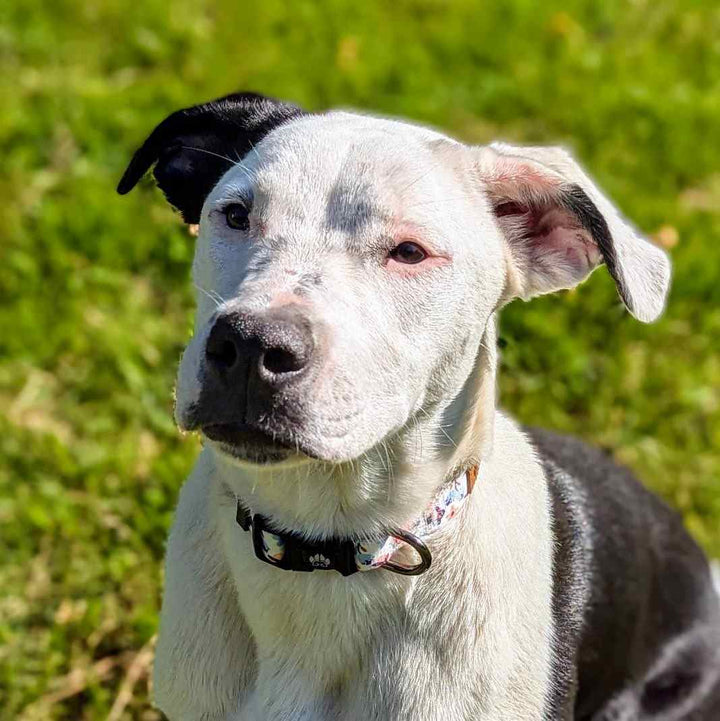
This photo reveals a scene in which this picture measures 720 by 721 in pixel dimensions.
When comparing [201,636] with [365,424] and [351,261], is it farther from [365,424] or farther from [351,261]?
[351,261]

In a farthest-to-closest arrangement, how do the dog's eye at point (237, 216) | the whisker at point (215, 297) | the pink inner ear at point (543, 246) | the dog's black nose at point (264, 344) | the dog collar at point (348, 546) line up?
the pink inner ear at point (543, 246), the dog collar at point (348, 546), the dog's eye at point (237, 216), the whisker at point (215, 297), the dog's black nose at point (264, 344)

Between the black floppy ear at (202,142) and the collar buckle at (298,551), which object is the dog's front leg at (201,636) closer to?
the collar buckle at (298,551)

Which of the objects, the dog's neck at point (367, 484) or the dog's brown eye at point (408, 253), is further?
the dog's neck at point (367, 484)

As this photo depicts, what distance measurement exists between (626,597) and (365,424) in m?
1.36

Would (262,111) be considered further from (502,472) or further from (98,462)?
(98,462)

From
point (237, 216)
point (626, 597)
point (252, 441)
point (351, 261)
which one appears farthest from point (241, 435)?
point (626, 597)

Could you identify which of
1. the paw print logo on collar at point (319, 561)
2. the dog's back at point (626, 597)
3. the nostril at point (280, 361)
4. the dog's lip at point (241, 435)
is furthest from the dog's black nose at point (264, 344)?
the dog's back at point (626, 597)

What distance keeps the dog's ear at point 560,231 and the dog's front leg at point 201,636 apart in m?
1.01

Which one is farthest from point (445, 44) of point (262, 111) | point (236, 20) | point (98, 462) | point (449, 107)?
point (262, 111)

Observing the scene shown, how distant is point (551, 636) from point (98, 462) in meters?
2.22

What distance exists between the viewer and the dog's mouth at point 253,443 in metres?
2.28

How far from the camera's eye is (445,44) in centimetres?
669

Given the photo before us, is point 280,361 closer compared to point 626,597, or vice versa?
point 280,361

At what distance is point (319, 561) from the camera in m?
2.68
